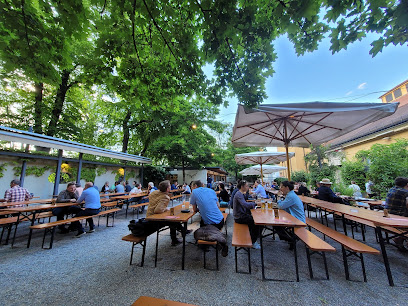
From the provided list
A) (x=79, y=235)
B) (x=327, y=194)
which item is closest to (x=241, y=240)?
(x=327, y=194)

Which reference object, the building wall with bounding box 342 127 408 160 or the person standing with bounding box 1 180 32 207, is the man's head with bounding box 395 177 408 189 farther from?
the person standing with bounding box 1 180 32 207

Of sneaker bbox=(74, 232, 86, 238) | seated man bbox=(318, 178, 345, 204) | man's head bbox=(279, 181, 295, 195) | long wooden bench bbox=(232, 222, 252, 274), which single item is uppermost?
man's head bbox=(279, 181, 295, 195)

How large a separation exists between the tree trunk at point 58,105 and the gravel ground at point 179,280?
8857mm

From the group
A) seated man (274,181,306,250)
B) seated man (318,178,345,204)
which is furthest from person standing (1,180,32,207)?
seated man (318,178,345,204)

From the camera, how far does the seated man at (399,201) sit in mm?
3695

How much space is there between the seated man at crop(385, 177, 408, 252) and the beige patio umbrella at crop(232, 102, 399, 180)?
64.5 inches

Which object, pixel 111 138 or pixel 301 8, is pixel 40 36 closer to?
pixel 301 8

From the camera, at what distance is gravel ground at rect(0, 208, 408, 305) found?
2.26m

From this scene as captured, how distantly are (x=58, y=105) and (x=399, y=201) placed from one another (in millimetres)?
16550

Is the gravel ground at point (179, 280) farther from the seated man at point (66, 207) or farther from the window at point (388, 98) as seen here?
the window at point (388, 98)

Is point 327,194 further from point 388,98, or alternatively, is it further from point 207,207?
point 388,98

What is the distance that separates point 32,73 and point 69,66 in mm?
591

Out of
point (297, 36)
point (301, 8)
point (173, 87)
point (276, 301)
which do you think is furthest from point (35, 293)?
point (297, 36)

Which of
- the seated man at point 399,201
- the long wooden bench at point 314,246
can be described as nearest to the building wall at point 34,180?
the long wooden bench at point 314,246
